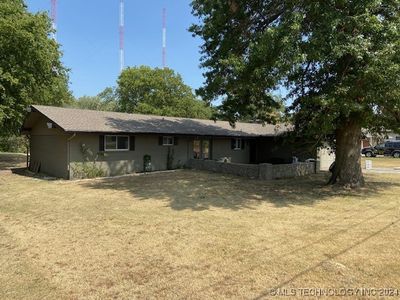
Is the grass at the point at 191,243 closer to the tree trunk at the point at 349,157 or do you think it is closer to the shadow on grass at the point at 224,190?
the shadow on grass at the point at 224,190

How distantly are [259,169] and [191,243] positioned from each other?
10932mm

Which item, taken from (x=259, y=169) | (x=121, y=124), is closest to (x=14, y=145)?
(x=121, y=124)

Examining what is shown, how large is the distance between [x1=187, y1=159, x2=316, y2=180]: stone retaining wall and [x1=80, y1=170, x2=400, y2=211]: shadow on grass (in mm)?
897

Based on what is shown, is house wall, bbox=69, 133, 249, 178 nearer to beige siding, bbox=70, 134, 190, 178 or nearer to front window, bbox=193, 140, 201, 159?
beige siding, bbox=70, 134, 190, 178

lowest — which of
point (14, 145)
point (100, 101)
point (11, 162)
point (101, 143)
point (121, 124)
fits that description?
point (11, 162)

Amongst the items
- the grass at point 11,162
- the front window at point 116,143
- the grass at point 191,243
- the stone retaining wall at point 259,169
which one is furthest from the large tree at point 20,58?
the stone retaining wall at point 259,169

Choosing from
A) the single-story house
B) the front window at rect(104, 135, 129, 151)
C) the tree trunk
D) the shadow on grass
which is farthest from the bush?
the tree trunk

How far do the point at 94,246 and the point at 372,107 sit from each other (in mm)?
10955

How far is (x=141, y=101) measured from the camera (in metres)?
47.6

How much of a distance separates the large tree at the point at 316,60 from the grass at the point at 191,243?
3.21m

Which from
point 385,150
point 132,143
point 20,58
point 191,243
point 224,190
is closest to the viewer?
point 191,243

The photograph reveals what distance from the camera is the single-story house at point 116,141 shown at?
16.8 meters

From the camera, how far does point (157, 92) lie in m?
46.2

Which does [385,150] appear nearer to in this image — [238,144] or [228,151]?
[238,144]
